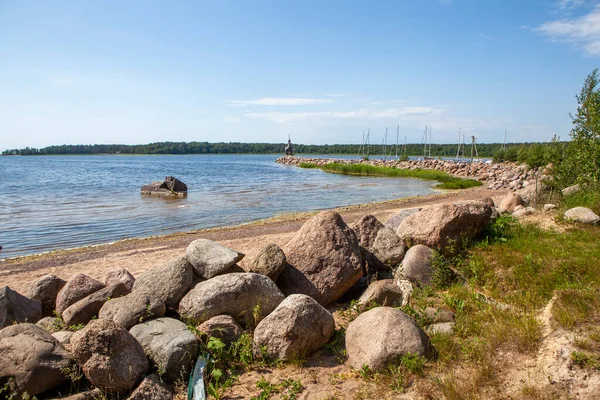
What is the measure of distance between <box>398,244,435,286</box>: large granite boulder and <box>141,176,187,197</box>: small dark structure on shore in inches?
1071

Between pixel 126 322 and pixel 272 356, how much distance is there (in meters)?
2.21

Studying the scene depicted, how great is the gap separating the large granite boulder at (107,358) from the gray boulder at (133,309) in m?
0.84

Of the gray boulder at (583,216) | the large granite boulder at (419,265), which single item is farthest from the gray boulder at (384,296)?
the gray boulder at (583,216)

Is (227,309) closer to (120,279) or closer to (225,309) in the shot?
(225,309)

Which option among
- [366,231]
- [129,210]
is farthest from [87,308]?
[129,210]

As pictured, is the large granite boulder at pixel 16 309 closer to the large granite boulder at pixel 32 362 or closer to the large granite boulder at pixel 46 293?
the large granite boulder at pixel 46 293

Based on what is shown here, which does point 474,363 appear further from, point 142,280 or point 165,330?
point 142,280

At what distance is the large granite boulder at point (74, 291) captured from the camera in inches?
284

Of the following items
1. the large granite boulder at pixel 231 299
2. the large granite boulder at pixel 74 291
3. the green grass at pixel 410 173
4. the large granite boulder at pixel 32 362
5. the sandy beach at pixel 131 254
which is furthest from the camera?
the green grass at pixel 410 173

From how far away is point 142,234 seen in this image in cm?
1823

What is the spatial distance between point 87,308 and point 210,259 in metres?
2.08

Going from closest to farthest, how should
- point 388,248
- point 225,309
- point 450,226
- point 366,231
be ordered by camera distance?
point 225,309 < point 450,226 < point 388,248 < point 366,231

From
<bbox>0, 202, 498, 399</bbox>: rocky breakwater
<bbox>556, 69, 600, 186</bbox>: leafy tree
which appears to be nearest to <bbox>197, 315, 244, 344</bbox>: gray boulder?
Answer: <bbox>0, 202, 498, 399</bbox>: rocky breakwater

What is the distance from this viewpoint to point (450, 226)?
8344mm
